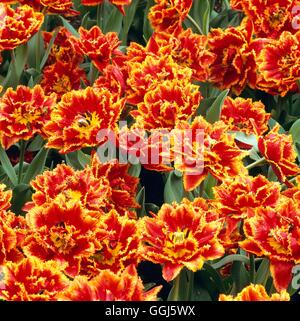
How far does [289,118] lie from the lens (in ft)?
6.91

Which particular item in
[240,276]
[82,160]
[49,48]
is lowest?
[240,276]

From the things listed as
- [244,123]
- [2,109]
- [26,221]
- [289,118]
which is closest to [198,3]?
[289,118]

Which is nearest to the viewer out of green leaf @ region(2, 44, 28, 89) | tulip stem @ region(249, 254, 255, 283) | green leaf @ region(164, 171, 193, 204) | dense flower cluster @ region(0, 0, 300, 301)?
dense flower cluster @ region(0, 0, 300, 301)

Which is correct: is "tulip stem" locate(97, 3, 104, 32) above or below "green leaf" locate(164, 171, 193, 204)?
above

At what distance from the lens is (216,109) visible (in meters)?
1.77

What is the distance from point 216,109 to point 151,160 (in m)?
0.34

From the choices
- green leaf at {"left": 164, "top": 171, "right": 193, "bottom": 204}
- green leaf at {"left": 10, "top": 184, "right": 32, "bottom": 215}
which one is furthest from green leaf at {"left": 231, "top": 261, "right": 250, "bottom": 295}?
green leaf at {"left": 10, "top": 184, "right": 32, "bottom": 215}

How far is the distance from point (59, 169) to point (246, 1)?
0.86m

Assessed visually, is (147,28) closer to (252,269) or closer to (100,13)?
(100,13)

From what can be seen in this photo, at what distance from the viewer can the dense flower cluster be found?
1.22 meters

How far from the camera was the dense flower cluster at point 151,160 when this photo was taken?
1225 mm

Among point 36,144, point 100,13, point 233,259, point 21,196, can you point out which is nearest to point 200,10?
point 100,13

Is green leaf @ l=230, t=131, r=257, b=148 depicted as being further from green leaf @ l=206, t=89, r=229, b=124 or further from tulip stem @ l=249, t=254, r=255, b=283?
tulip stem @ l=249, t=254, r=255, b=283

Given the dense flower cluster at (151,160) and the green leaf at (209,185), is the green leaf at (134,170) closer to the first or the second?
the dense flower cluster at (151,160)
